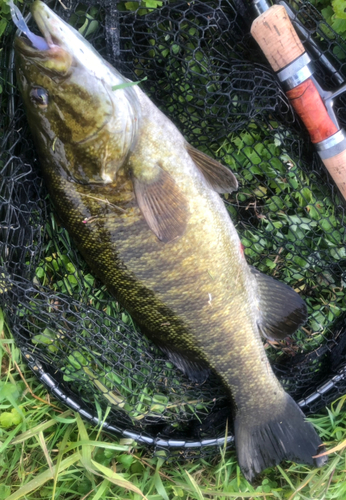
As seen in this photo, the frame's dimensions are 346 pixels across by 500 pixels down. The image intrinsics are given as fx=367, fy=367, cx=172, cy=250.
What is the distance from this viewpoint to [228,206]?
2039mm

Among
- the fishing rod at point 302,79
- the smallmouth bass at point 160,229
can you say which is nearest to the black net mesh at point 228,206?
the fishing rod at point 302,79

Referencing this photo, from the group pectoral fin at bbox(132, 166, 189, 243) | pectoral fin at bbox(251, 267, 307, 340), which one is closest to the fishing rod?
pectoral fin at bbox(251, 267, 307, 340)

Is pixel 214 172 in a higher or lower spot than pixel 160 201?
higher

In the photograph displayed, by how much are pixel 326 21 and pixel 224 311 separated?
1.52m

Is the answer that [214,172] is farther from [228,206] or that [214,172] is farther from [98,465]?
[98,465]

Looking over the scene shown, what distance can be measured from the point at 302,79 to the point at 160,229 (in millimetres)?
948

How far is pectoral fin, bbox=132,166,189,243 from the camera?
150 cm

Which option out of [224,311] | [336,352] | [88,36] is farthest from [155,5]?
[336,352]

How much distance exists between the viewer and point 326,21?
5.98ft

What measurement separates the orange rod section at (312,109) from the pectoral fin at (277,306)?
0.75 m

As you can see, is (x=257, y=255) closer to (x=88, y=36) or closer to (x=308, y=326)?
(x=308, y=326)

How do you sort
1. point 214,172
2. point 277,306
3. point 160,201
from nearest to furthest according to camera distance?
point 160,201 < point 214,172 < point 277,306

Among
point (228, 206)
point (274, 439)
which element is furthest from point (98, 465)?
point (228, 206)

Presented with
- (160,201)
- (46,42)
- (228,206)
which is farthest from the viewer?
(228,206)
